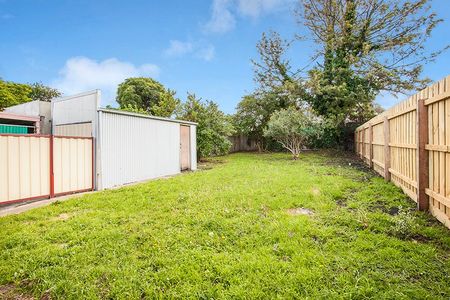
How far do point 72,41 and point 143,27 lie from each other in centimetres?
404

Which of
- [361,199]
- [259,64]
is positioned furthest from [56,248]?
[259,64]

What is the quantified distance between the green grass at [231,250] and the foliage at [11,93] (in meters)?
24.6

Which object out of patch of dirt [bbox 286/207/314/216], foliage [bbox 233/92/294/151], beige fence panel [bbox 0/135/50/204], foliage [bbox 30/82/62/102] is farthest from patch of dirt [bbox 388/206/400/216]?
foliage [bbox 30/82/62/102]

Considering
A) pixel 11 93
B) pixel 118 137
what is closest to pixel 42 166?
pixel 118 137

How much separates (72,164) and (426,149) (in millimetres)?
8057

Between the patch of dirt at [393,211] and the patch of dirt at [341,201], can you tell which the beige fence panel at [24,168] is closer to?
the patch of dirt at [341,201]

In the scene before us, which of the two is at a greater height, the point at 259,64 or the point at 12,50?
the point at 259,64

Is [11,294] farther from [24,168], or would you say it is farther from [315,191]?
[315,191]

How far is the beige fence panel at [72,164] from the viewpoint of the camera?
618cm

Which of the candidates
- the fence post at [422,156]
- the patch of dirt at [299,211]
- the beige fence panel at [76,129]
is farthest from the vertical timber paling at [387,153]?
the beige fence panel at [76,129]

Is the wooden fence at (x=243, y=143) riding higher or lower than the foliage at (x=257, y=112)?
lower

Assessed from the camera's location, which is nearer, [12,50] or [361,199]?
[361,199]

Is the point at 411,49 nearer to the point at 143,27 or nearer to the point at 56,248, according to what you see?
the point at 143,27

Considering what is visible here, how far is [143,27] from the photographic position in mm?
11945
